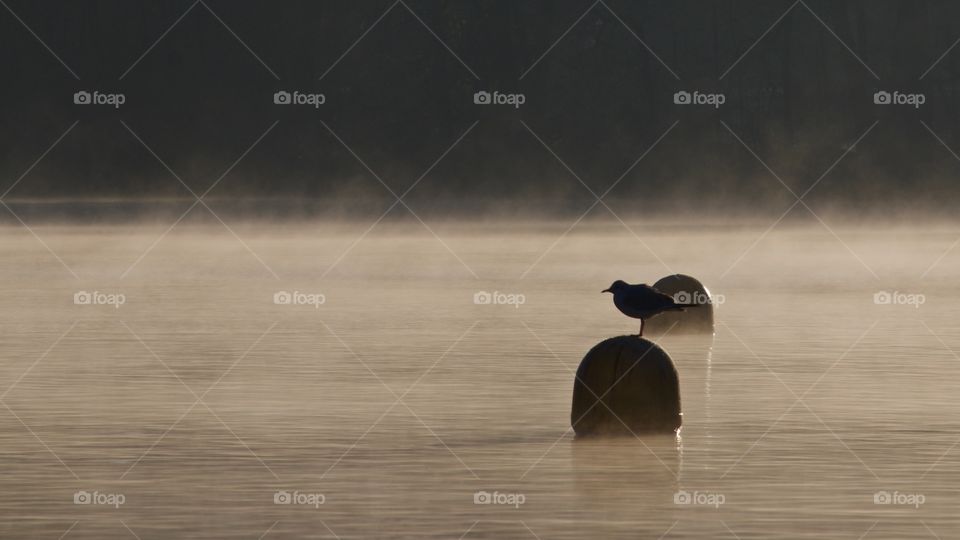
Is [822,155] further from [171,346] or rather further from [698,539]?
[698,539]

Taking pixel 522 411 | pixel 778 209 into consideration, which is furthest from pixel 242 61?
pixel 522 411

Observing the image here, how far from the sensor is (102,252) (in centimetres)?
5603

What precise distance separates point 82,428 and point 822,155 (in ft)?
365

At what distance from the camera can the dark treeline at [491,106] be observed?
123 m
